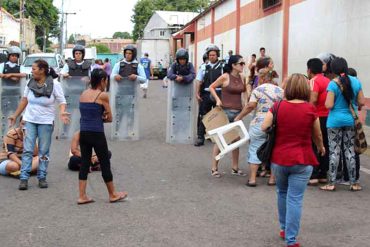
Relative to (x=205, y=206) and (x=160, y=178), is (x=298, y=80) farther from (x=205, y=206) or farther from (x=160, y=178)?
(x=160, y=178)

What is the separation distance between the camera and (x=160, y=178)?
8609 mm

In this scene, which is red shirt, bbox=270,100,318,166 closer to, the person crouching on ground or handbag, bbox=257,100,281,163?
handbag, bbox=257,100,281,163

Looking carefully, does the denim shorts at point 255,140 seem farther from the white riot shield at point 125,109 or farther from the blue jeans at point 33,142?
the white riot shield at point 125,109

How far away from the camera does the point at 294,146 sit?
5.30 meters

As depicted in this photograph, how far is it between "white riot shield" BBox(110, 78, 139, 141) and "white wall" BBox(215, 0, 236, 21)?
21.2m

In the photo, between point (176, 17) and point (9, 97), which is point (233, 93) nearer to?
point (9, 97)

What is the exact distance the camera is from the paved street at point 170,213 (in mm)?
5668

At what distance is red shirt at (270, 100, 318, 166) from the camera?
5270 mm

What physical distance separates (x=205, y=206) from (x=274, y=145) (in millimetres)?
1805

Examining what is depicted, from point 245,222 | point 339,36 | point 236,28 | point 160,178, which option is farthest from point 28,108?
point 236,28

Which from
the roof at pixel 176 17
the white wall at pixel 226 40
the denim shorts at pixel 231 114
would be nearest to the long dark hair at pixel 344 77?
the denim shorts at pixel 231 114

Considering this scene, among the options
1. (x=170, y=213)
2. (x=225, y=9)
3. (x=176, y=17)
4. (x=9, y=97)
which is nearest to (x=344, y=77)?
(x=170, y=213)

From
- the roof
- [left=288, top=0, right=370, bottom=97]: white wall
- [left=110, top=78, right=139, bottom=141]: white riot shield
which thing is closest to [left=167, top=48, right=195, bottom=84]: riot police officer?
[left=110, top=78, right=139, bottom=141]: white riot shield

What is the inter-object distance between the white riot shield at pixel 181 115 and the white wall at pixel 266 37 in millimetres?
10964
